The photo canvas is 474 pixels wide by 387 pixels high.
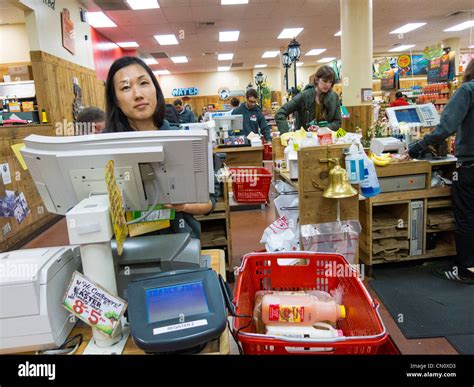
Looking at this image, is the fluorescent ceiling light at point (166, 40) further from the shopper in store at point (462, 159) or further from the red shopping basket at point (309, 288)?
the red shopping basket at point (309, 288)

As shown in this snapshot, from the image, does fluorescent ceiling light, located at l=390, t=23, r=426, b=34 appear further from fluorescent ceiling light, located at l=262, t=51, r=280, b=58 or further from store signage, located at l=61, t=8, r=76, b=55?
store signage, located at l=61, t=8, r=76, b=55

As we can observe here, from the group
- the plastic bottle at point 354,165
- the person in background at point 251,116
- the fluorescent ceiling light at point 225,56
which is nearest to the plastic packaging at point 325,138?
the plastic bottle at point 354,165

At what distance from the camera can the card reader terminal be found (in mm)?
853

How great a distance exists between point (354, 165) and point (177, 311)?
1.74m

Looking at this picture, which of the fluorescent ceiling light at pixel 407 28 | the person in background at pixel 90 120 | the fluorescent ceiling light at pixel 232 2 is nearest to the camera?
the person in background at pixel 90 120

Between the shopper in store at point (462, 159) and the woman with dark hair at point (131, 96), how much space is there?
230 cm

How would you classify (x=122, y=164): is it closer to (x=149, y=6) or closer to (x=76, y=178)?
(x=76, y=178)

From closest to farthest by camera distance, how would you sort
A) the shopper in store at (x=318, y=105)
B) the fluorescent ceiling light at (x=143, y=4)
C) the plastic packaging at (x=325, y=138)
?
the plastic packaging at (x=325, y=138) < the shopper in store at (x=318, y=105) < the fluorescent ceiling light at (x=143, y=4)

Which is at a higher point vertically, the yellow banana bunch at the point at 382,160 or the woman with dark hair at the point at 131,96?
the woman with dark hair at the point at 131,96

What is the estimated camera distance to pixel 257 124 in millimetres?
6809

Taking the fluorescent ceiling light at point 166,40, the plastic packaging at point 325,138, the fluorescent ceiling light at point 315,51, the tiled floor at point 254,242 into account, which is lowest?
the tiled floor at point 254,242

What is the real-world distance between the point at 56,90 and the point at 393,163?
571cm

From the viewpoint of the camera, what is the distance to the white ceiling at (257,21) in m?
8.45

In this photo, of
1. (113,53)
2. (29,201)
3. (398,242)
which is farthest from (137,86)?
(113,53)
